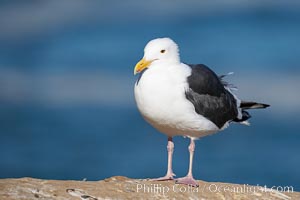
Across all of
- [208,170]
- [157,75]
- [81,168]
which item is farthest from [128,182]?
[81,168]

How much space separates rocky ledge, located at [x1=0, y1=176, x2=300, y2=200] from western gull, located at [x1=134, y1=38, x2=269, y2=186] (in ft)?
1.25

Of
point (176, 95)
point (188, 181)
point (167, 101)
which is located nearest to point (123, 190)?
point (188, 181)

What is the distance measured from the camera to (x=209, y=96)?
34.6ft

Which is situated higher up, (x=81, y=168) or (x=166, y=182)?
(x=81, y=168)

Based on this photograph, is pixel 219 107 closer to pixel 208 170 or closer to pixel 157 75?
pixel 157 75

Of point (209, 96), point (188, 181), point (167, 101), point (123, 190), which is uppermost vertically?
point (209, 96)

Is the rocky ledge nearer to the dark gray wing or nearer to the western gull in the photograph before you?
the western gull

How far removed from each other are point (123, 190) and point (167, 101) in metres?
1.28

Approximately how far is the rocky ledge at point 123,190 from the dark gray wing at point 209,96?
3.00 feet

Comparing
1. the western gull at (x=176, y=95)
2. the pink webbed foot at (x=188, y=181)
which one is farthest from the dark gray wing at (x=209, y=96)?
the pink webbed foot at (x=188, y=181)

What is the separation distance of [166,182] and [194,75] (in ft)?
4.10

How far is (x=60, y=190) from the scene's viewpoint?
338 inches

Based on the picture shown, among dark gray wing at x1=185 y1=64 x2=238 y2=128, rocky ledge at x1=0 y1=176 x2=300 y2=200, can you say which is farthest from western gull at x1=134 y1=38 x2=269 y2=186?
rocky ledge at x1=0 y1=176 x2=300 y2=200

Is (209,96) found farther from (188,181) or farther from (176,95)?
(188,181)
